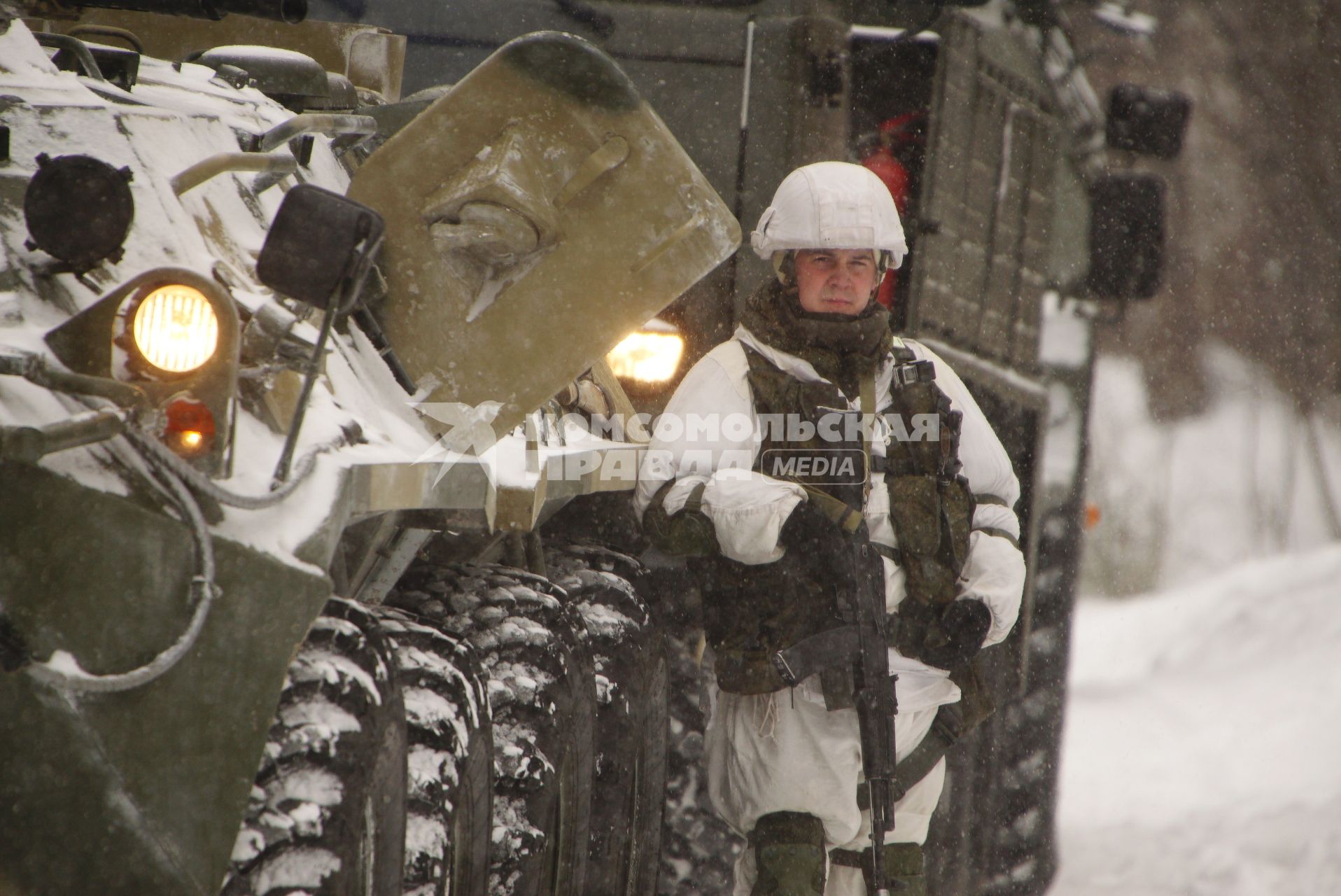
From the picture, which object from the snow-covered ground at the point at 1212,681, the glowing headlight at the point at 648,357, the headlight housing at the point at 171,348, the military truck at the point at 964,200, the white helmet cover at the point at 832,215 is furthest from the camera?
the snow-covered ground at the point at 1212,681

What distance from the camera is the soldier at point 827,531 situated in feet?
13.5

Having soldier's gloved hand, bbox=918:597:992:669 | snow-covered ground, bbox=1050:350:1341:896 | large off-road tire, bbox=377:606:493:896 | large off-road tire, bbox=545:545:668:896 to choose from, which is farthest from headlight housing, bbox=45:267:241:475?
snow-covered ground, bbox=1050:350:1341:896

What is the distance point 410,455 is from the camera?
9.81ft

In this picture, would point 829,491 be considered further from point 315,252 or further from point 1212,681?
point 1212,681

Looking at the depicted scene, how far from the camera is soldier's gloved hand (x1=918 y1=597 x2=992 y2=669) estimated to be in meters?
4.14

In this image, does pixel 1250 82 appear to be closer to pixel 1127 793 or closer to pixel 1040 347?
pixel 1127 793

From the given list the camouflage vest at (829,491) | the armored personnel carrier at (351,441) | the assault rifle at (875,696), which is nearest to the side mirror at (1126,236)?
the armored personnel carrier at (351,441)

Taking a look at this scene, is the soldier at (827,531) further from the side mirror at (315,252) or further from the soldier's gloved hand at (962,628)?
the side mirror at (315,252)

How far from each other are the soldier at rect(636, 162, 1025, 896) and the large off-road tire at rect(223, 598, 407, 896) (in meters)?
1.38

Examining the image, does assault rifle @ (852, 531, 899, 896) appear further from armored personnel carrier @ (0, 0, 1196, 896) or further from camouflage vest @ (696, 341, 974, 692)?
armored personnel carrier @ (0, 0, 1196, 896)

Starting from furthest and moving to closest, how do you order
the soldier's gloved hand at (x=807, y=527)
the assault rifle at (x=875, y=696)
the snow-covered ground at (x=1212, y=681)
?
1. the snow-covered ground at (x=1212, y=681)
2. the assault rifle at (x=875, y=696)
3. the soldier's gloved hand at (x=807, y=527)

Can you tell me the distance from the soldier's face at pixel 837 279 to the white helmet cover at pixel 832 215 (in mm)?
38

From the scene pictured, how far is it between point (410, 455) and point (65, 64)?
3.63 ft

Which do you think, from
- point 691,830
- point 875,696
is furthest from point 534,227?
point 691,830
